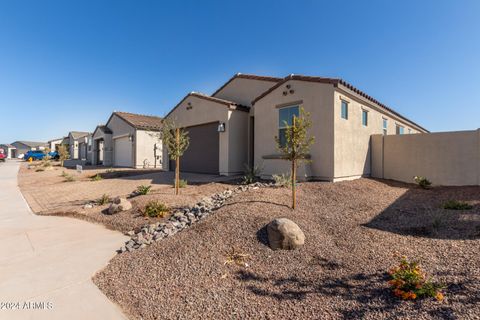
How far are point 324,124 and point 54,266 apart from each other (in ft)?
30.2

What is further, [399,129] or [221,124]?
[399,129]

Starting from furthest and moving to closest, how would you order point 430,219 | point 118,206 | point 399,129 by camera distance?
point 399,129
point 118,206
point 430,219

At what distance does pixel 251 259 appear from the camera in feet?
13.2

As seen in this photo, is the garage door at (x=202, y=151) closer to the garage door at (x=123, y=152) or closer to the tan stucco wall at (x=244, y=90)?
the tan stucco wall at (x=244, y=90)

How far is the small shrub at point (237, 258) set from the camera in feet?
12.9

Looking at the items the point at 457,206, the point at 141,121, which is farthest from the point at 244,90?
the point at 141,121

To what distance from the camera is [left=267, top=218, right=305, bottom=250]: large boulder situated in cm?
427

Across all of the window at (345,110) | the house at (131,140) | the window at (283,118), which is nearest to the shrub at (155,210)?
the window at (283,118)

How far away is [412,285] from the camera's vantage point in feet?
9.66

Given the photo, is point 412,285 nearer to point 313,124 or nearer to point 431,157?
point 313,124

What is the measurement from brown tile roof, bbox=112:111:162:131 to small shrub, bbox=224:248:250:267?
19.6 metres

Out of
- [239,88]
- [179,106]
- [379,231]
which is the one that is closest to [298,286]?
[379,231]

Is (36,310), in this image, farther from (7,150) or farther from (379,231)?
(7,150)

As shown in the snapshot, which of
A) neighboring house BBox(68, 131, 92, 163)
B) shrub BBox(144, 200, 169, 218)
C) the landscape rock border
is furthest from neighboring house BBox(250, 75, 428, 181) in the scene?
Result: neighboring house BBox(68, 131, 92, 163)
